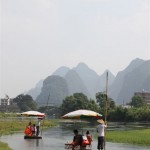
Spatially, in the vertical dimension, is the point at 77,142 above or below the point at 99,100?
below

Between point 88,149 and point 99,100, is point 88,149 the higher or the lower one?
the lower one

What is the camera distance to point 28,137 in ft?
112

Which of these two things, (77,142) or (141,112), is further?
(141,112)

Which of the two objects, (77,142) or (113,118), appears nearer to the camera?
(77,142)

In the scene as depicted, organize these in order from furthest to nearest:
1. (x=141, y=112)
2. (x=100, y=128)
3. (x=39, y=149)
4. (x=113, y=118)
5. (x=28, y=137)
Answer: (x=113, y=118) < (x=141, y=112) < (x=28, y=137) < (x=39, y=149) < (x=100, y=128)

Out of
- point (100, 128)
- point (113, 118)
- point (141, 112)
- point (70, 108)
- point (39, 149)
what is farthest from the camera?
point (70, 108)

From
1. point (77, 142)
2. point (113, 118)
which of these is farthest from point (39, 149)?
point (113, 118)

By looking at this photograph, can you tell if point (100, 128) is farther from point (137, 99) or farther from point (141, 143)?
point (137, 99)

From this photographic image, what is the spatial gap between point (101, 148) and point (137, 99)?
123m

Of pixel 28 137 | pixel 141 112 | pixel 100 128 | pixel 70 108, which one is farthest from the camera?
pixel 70 108

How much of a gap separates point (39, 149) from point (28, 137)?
10171mm

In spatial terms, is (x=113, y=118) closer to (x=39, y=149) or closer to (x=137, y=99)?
(x=137, y=99)

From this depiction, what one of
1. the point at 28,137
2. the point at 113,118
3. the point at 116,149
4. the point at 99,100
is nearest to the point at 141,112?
the point at 113,118

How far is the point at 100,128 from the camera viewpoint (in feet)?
73.4
